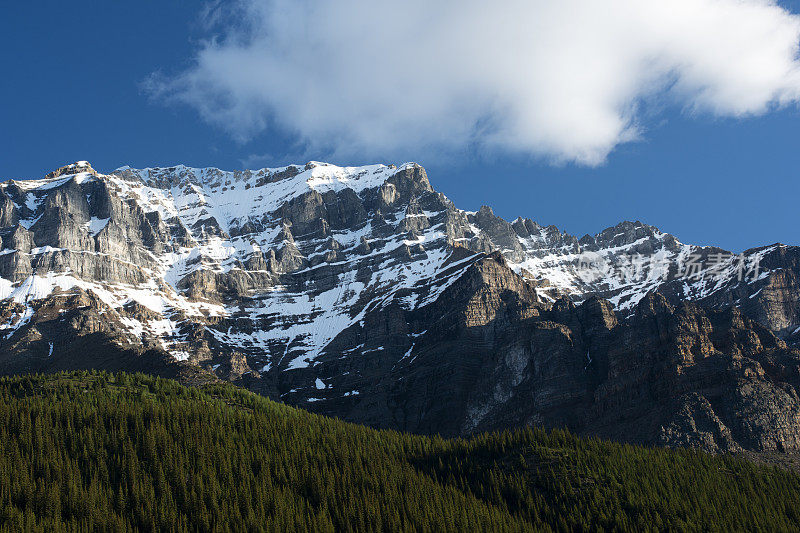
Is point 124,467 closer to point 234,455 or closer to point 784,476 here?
point 234,455

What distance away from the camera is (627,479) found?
528 feet

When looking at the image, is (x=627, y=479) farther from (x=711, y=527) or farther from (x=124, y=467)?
(x=124, y=467)

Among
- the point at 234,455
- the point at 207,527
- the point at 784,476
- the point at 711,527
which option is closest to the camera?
the point at 207,527

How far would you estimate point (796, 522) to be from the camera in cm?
14762

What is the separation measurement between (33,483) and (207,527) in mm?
30539

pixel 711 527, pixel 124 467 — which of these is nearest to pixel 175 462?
pixel 124 467

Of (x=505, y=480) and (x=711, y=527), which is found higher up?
(x=505, y=480)

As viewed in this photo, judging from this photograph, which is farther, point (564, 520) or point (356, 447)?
point (356, 447)

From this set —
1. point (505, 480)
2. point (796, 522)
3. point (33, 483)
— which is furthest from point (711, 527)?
point (33, 483)

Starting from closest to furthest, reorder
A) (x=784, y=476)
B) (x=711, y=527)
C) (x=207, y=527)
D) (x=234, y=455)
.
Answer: (x=207, y=527)
(x=711, y=527)
(x=234, y=455)
(x=784, y=476)

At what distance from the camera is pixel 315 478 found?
151250 mm

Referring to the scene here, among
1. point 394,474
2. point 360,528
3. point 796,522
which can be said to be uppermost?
point 394,474

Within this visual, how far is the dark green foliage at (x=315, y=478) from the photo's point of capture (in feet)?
439

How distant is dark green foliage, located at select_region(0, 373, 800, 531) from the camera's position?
133750mm
